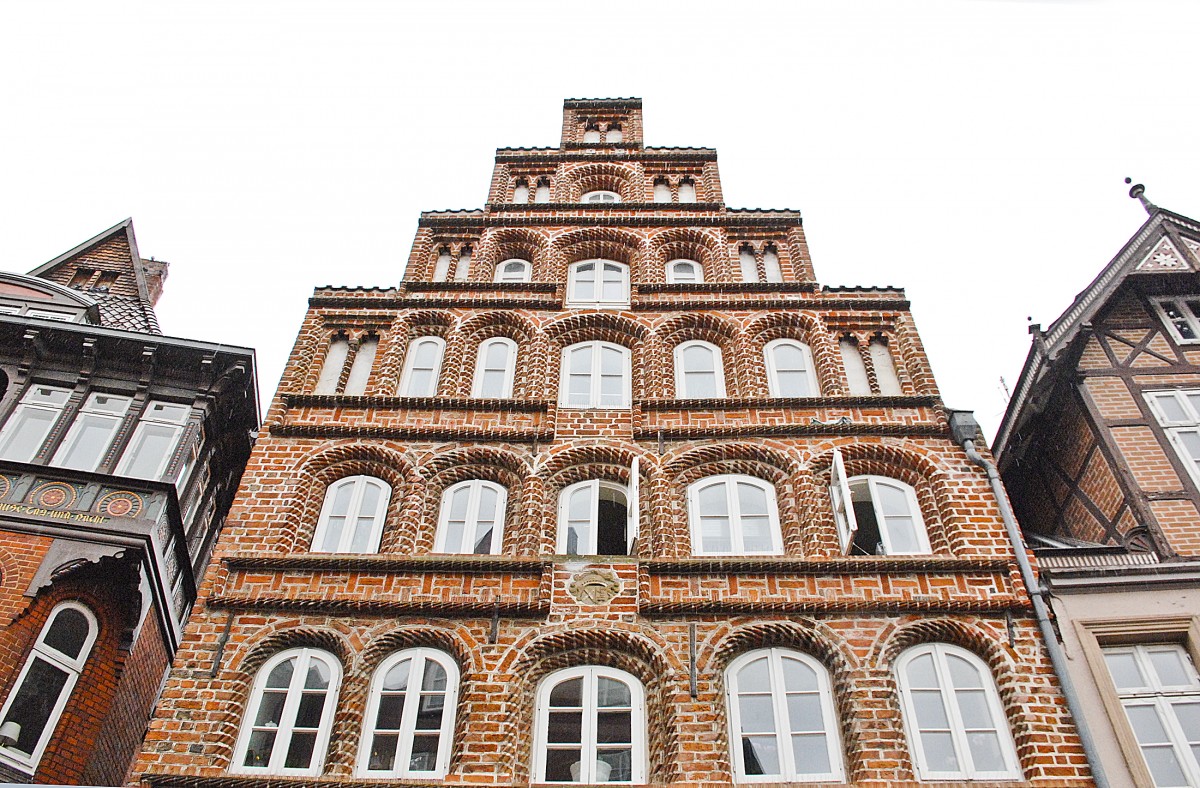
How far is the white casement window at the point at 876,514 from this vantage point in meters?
11.9

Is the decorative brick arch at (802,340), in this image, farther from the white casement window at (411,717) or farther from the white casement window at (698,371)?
the white casement window at (411,717)

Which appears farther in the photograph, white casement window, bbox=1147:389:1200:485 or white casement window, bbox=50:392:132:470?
white casement window, bbox=50:392:132:470

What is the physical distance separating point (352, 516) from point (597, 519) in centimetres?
312

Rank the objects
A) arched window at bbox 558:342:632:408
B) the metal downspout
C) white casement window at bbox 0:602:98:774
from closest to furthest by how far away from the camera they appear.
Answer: the metal downspout → white casement window at bbox 0:602:98:774 → arched window at bbox 558:342:632:408

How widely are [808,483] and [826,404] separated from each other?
1566 millimetres

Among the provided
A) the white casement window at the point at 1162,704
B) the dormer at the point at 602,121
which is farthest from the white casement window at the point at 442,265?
the white casement window at the point at 1162,704

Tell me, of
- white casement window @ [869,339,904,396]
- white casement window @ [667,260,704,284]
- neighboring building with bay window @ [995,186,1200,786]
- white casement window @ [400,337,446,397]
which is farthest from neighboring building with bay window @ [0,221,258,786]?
neighboring building with bay window @ [995,186,1200,786]

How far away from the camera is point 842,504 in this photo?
11.8 metres

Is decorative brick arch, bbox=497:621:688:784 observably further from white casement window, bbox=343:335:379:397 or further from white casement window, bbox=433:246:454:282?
white casement window, bbox=433:246:454:282

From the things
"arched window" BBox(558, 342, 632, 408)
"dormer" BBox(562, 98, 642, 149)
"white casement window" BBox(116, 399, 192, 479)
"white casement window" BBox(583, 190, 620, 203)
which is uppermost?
"dormer" BBox(562, 98, 642, 149)

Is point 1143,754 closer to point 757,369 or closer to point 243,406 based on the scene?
point 757,369

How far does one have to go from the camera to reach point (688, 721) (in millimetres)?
10078

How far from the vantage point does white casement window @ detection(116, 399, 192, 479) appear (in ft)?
43.6

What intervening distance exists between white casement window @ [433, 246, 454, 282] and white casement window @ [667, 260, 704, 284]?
12.6ft
